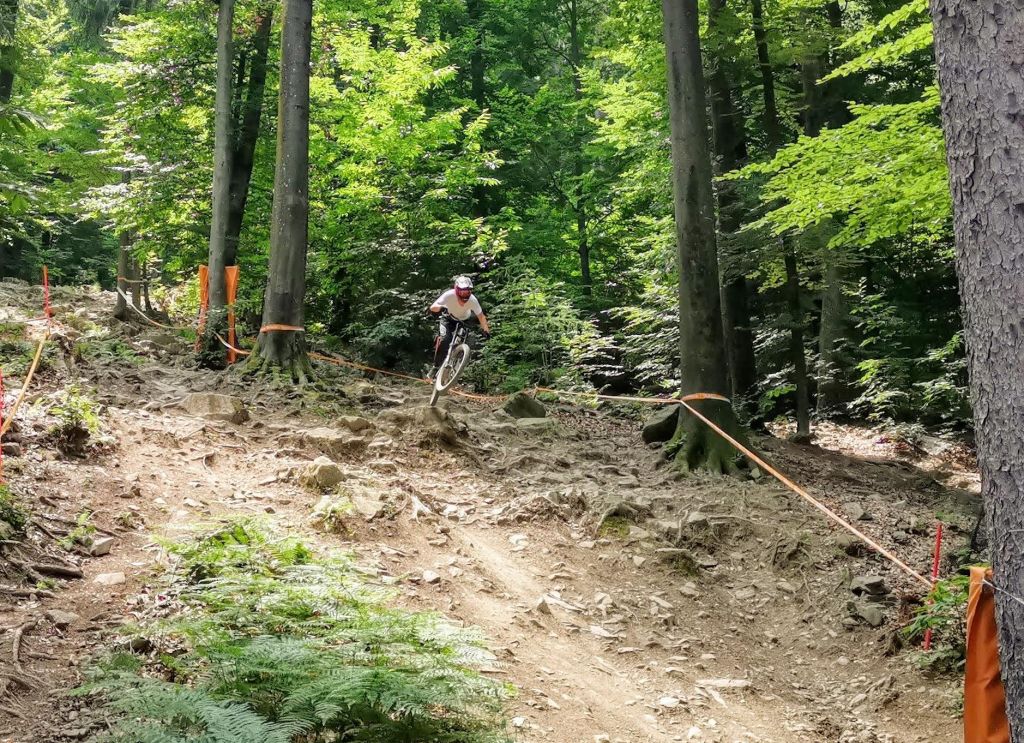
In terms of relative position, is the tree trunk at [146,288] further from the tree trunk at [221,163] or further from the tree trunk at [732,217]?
the tree trunk at [732,217]

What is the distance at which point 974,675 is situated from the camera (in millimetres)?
3588

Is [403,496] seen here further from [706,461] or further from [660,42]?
[660,42]

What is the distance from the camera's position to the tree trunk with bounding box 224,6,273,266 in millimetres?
16062

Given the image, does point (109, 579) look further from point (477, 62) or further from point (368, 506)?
point (477, 62)

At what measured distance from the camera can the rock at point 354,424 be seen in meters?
9.56

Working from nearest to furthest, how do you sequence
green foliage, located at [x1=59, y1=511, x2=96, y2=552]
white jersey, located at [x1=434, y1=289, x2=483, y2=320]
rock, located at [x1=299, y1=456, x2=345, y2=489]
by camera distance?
green foliage, located at [x1=59, y1=511, x2=96, y2=552], rock, located at [x1=299, y1=456, x2=345, y2=489], white jersey, located at [x1=434, y1=289, x2=483, y2=320]

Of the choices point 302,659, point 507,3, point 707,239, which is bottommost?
point 302,659

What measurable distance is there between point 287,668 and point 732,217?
11.7 metres

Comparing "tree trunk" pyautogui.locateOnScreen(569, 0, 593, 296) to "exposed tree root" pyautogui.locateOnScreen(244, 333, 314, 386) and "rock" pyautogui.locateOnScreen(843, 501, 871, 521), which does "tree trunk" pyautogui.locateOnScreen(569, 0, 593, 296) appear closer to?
"exposed tree root" pyautogui.locateOnScreen(244, 333, 314, 386)

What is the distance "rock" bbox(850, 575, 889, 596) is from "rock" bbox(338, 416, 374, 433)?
5.45 m

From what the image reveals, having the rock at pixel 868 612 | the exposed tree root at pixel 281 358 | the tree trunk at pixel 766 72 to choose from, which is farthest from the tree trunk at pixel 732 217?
the rock at pixel 868 612

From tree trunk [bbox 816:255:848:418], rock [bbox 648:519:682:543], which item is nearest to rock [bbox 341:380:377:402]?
rock [bbox 648:519:682:543]

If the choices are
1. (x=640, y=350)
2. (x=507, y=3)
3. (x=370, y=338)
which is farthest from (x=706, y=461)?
(x=507, y=3)

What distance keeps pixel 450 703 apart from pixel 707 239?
791 cm
